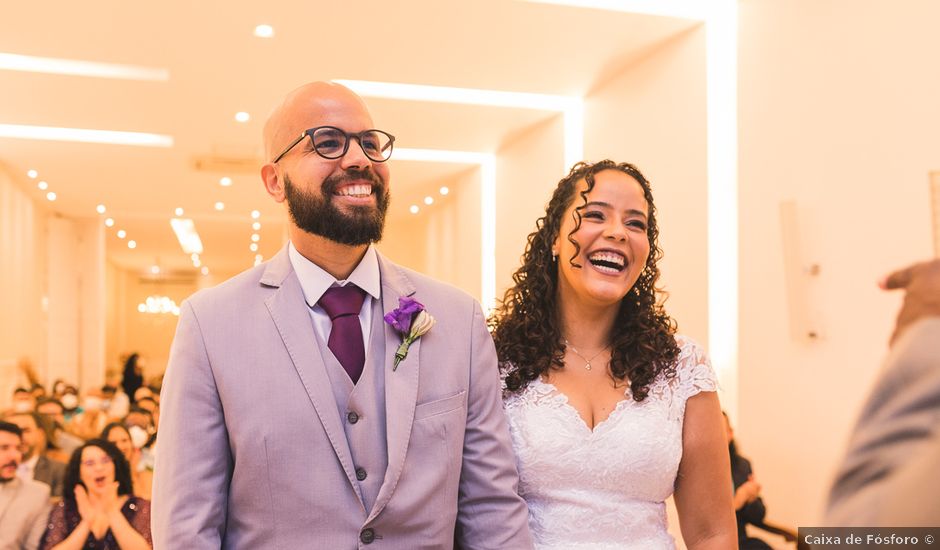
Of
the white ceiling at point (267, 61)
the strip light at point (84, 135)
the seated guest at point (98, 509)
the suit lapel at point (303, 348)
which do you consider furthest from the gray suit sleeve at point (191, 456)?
the strip light at point (84, 135)

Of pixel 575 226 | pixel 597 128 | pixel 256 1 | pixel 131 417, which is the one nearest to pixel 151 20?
pixel 256 1

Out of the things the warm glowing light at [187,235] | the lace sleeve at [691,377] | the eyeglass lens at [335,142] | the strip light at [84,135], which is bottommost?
the lace sleeve at [691,377]

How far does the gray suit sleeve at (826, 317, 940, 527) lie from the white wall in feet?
5.02

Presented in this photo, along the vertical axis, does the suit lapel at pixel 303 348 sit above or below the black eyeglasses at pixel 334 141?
below

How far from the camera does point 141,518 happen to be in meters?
4.06

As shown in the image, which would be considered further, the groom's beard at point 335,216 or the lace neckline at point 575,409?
the lace neckline at point 575,409

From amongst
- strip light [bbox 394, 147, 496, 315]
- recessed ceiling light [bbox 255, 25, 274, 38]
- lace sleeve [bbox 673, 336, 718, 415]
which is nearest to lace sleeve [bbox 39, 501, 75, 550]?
lace sleeve [bbox 673, 336, 718, 415]

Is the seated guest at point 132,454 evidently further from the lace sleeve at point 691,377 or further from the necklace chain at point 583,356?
the lace sleeve at point 691,377

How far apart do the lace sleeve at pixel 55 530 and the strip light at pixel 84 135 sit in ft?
20.7

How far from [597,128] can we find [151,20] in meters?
4.01

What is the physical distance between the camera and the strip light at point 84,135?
9.30 meters

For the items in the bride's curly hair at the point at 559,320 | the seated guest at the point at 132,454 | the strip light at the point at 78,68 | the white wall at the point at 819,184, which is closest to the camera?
the bride's curly hair at the point at 559,320

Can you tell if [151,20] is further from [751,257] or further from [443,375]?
[443,375]

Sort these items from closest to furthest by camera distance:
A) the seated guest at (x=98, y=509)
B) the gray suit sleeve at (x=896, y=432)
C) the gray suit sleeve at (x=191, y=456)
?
the gray suit sleeve at (x=896, y=432), the gray suit sleeve at (x=191, y=456), the seated guest at (x=98, y=509)
